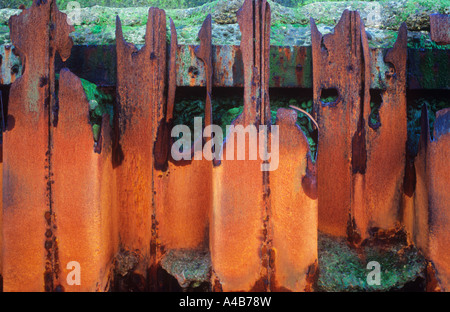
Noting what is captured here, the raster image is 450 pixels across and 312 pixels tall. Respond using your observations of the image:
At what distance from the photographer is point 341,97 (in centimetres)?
117

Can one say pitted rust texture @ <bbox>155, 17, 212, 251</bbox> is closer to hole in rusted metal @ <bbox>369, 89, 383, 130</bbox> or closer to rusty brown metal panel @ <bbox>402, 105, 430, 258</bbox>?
hole in rusted metal @ <bbox>369, 89, 383, 130</bbox>

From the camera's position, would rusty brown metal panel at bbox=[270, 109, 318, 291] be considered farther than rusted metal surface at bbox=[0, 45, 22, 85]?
No

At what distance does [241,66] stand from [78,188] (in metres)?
0.85

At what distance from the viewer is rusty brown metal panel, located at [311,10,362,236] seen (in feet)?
3.82

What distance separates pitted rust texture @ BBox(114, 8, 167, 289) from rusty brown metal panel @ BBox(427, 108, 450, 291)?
115 cm

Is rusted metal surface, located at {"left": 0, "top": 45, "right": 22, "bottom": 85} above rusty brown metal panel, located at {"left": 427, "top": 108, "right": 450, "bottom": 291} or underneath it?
above

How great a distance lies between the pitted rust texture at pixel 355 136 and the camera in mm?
1164

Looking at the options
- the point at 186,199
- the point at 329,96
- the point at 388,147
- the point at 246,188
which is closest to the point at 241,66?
the point at 329,96

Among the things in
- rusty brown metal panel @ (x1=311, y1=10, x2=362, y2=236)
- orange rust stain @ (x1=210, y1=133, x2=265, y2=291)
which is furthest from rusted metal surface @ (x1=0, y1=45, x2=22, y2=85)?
rusty brown metal panel @ (x1=311, y1=10, x2=362, y2=236)

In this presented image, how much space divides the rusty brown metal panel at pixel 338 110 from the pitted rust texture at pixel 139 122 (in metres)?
0.69

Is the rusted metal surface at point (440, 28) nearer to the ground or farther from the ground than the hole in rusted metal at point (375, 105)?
farther from the ground

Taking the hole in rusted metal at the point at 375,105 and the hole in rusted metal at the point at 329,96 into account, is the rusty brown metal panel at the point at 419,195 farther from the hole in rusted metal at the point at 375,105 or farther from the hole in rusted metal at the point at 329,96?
the hole in rusted metal at the point at 329,96

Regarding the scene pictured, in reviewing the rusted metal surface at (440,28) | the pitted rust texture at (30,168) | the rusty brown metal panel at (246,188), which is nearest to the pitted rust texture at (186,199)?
the rusty brown metal panel at (246,188)

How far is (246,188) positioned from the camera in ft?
3.55
